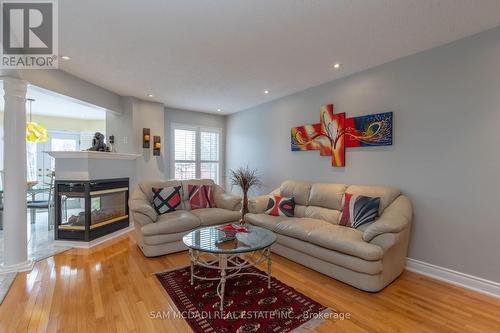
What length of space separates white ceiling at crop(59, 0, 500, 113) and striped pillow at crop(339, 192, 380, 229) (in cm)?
178

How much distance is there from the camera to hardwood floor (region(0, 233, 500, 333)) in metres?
1.91

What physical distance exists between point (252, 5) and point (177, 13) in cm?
67

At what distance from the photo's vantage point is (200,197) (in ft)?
14.0

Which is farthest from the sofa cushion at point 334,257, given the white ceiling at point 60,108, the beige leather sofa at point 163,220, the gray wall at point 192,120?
the white ceiling at point 60,108

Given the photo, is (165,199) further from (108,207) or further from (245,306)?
(245,306)

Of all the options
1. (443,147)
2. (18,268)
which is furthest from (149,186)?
(443,147)

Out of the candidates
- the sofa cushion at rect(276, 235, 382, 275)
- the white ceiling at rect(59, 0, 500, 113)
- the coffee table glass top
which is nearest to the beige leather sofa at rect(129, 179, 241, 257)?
the coffee table glass top

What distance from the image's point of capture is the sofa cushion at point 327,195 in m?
3.41

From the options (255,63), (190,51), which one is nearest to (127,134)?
(190,51)

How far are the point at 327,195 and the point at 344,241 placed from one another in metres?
1.06

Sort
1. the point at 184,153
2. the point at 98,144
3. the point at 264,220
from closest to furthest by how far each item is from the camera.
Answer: the point at 264,220 → the point at 98,144 → the point at 184,153

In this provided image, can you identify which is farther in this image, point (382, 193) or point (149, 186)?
point (149, 186)

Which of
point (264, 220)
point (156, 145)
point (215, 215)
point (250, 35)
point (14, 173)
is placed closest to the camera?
point (250, 35)

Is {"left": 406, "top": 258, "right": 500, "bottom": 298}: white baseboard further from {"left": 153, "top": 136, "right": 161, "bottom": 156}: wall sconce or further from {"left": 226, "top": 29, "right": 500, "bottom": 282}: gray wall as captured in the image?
{"left": 153, "top": 136, "right": 161, "bottom": 156}: wall sconce
